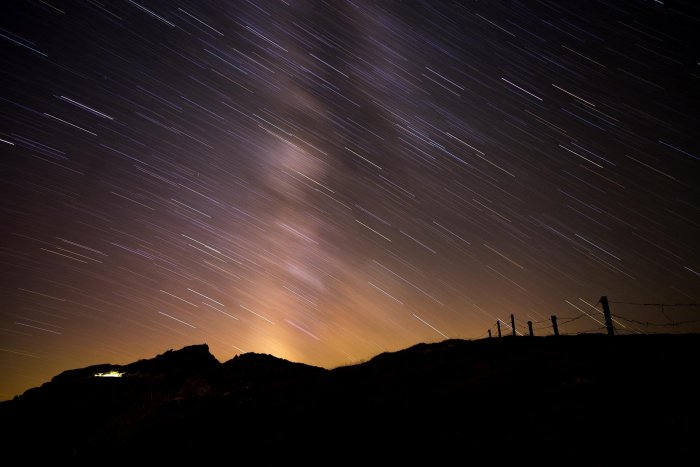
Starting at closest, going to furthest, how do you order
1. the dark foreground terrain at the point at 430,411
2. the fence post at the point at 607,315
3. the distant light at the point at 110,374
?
1. the dark foreground terrain at the point at 430,411
2. the fence post at the point at 607,315
3. the distant light at the point at 110,374

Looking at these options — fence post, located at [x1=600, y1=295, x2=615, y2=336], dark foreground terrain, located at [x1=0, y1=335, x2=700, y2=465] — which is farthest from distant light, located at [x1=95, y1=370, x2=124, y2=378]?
fence post, located at [x1=600, y1=295, x2=615, y2=336]

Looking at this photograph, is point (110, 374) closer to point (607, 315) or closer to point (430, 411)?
point (430, 411)

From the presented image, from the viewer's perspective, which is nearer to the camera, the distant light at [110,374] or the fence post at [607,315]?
the fence post at [607,315]

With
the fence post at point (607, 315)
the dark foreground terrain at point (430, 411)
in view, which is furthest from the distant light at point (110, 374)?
the fence post at point (607, 315)

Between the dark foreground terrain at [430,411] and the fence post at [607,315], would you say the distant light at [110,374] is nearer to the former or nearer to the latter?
the dark foreground terrain at [430,411]

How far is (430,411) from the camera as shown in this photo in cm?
831

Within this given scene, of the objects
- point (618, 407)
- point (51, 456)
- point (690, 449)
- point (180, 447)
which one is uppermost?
point (618, 407)

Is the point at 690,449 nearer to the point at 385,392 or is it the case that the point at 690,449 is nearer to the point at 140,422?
the point at 385,392

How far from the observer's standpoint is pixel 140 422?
14.3m

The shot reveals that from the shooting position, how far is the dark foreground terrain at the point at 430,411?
5.83 m

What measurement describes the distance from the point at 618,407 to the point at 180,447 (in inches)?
493

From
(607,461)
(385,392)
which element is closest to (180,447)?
(385,392)

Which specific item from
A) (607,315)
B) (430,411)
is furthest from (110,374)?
(607,315)

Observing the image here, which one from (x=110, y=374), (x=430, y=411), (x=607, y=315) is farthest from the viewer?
(x=110, y=374)
